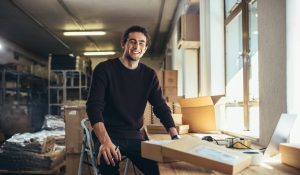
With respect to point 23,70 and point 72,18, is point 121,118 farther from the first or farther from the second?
point 23,70

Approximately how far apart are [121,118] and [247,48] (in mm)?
1672

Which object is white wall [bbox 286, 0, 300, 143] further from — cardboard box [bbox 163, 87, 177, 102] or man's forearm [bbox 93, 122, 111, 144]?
cardboard box [bbox 163, 87, 177, 102]

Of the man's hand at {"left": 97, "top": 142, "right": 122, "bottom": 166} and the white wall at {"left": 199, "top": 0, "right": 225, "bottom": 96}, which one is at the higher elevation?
the white wall at {"left": 199, "top": 0, "right": 225, "bottom": 96}

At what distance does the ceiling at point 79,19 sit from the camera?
6282 mm

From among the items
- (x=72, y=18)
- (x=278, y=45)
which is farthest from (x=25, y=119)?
(x=278, y=45)

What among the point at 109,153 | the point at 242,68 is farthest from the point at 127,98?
the point at 242,68

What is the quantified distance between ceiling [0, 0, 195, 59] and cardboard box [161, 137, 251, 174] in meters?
3.94

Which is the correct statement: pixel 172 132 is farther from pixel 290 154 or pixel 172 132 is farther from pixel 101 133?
pixel 290 154

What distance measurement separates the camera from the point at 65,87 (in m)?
8.69

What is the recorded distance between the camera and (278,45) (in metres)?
1.82

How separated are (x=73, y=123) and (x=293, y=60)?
278cm

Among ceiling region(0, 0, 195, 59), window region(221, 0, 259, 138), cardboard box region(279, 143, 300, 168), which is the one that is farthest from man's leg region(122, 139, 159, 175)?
ceiling region(0, 0, 195, 59)

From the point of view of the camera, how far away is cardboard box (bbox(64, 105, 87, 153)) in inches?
153

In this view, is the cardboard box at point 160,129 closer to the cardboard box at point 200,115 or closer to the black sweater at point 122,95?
the cardboard box at point 200,115
